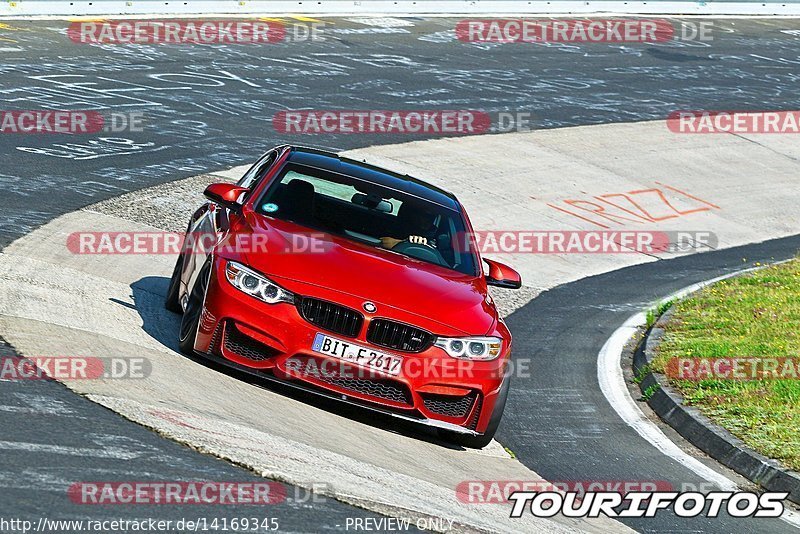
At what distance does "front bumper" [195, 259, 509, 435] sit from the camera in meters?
7.63

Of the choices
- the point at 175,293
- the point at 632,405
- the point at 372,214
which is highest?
the point at 372,214

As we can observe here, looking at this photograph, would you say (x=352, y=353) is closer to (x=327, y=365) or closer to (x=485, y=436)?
(x=327, y=365)

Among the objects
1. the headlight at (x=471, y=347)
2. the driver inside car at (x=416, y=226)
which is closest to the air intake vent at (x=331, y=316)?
the headlight at (x=471, y=347)

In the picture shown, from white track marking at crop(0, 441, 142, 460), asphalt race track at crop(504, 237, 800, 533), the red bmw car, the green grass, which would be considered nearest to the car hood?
the red bmw car

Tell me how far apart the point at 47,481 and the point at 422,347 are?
112 inches

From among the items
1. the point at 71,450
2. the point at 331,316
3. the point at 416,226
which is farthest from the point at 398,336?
the point at 71,450

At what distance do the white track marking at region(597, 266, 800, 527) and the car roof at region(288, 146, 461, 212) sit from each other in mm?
2195

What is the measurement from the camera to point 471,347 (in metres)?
7.97

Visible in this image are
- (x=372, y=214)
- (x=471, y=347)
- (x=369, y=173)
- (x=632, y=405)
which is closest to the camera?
(x=471, y=347)

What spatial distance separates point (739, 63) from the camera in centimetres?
2994

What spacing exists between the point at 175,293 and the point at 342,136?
9743mm

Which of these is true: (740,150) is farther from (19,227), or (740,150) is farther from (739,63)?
(19,227)

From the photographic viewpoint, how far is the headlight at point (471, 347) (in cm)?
786

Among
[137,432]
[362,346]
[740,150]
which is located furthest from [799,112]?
[137,432]
